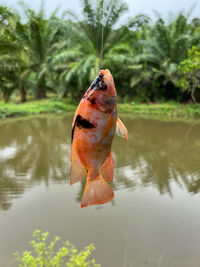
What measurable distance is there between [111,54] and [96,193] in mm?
14173

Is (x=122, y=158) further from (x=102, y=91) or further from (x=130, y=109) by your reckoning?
(x=130, y=109)

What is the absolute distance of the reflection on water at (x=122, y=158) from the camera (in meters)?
4.74

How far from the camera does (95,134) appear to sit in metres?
1.00

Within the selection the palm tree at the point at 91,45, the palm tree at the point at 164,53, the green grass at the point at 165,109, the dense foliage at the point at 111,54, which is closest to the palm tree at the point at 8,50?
the dense foliage at the point at 111,54

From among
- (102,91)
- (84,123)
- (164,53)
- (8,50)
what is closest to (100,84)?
(102,91)

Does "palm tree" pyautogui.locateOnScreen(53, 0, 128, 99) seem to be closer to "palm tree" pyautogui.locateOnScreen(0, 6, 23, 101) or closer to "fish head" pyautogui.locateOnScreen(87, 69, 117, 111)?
"palm tree" pyautogui.locateOnScreen(0, 6, 23, 101)

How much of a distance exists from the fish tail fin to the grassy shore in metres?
12.0

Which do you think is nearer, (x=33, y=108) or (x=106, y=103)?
(x=106, y=103)

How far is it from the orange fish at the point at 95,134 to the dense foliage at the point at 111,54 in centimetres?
1175

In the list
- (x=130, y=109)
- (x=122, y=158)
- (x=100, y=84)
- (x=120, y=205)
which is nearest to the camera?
(x=100, y=84)

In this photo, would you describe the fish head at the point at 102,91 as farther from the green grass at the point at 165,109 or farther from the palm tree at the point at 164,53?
the palm tree at the point at 164,53

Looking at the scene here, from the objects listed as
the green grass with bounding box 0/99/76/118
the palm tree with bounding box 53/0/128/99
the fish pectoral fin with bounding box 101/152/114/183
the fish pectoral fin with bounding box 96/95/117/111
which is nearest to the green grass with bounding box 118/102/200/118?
the palm tree with bounding box 53/0/128/99

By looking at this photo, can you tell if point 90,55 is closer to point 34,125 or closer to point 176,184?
point 34,125

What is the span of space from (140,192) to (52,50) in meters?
14.3
